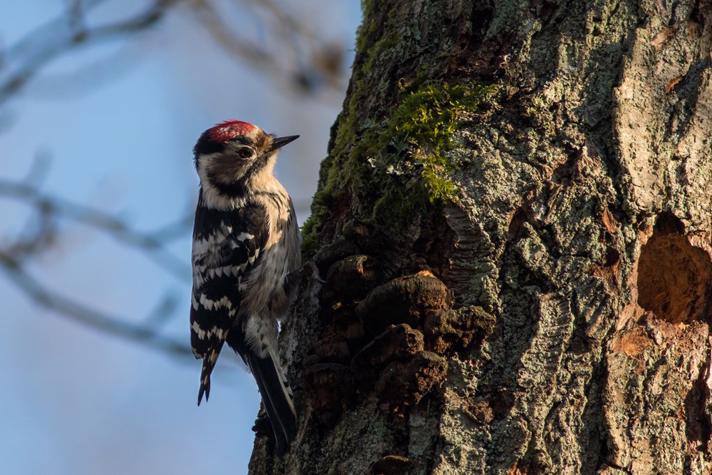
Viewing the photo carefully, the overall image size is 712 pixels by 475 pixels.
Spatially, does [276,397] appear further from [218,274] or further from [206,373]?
[218,274]

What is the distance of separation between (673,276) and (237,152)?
10.1ft

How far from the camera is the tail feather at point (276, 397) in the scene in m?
2.98

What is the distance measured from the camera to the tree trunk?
248 cm

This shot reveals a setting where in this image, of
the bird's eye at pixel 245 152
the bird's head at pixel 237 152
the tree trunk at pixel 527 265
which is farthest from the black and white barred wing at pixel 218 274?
the tree trunk at pixel 527 265

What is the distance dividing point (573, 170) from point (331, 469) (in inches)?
47.8

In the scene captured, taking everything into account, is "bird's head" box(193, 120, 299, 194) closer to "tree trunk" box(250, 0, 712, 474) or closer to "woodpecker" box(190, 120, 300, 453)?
"woodpecker" box(190, 120, 300, 453)

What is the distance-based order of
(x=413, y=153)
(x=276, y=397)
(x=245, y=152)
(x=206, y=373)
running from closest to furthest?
1. (x=413, y=153)
2. (x=276, y=397)
3. (x=206, y=373)
4. (x=245, y=152)

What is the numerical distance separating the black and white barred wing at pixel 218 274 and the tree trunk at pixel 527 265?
138cm

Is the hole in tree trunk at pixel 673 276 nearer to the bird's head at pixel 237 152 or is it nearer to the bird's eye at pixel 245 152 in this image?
the bird's head at pixel 237 152

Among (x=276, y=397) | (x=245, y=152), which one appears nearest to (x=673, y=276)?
(x=276, y=397)

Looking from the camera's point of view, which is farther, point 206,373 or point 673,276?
point 206,373

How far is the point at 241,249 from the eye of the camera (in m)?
4.93

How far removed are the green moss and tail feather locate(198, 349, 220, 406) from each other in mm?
1472

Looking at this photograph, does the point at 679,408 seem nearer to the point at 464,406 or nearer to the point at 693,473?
the point at 693,473
